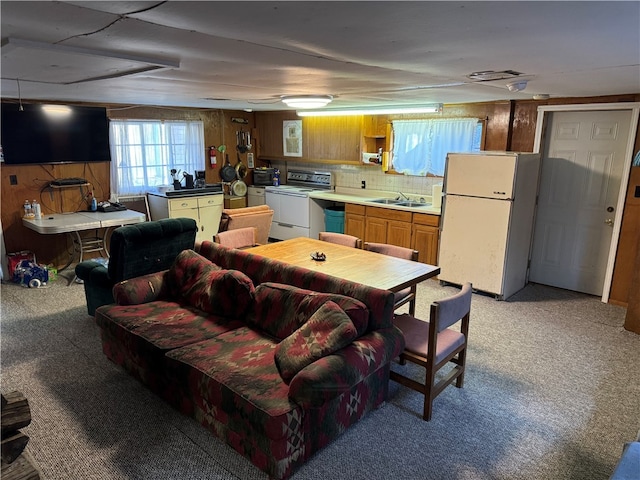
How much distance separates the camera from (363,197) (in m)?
6.67

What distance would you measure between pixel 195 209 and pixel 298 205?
61.7 inches

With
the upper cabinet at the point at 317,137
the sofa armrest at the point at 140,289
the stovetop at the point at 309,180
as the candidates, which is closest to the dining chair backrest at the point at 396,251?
the sofa armrest at the point at 140,289

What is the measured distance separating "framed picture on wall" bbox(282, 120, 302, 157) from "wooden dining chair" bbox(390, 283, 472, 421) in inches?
189

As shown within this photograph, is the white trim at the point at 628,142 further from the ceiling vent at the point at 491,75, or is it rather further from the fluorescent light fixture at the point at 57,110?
the fluorescent light fixture at the point at 57,110

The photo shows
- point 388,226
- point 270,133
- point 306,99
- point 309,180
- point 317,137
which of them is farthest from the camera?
point 270,133

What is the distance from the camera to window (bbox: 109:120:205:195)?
626cm

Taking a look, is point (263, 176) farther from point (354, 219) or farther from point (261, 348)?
point (261, 348)

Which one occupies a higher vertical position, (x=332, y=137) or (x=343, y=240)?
(x=332, y=137)

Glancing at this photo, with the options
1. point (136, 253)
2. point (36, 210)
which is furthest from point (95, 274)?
point (36, 210)

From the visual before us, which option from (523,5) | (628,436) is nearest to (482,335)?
(628,436)

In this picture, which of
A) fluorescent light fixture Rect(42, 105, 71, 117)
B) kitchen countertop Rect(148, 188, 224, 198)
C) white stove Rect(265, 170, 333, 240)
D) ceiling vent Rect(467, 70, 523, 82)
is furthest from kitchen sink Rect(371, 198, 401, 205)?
fluorescent light fixture Rect(42, 105, 71, 117)

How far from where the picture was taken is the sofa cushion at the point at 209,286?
3.20 meters

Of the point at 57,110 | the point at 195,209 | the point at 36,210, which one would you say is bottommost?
the point at 195,209

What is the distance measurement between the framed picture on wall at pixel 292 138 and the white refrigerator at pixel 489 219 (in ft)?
9.88
